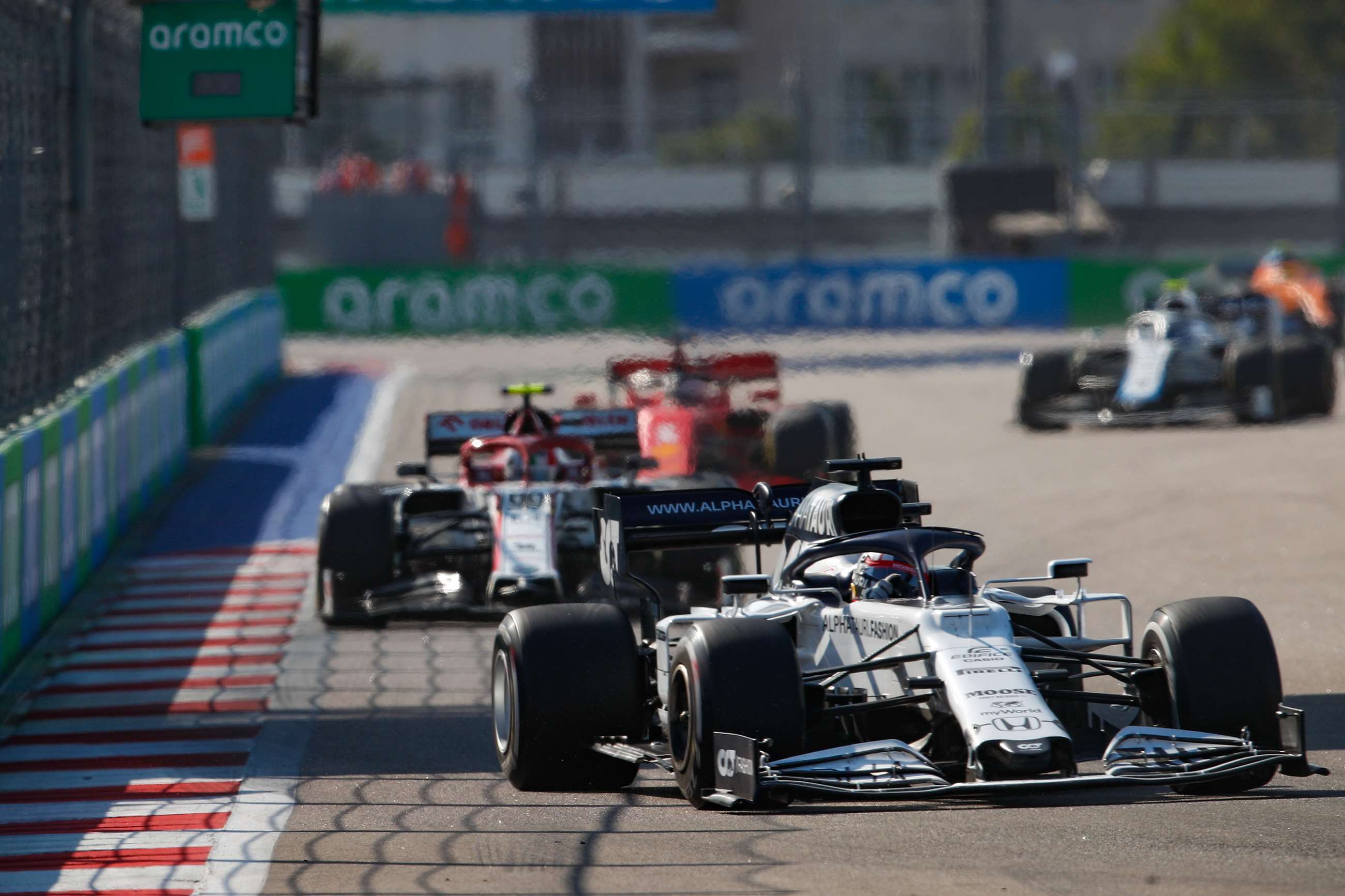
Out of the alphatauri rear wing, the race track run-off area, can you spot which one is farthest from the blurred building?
the alphatauri rear wing

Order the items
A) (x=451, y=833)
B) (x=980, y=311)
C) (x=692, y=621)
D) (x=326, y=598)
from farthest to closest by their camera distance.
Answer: (x=980, y=311) < (x=326, y=598) < (x=692, y=621) < (x=451, y=833)

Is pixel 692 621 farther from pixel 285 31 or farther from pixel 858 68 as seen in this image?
pixel 858 68

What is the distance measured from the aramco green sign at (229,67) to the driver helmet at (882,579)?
5665mm

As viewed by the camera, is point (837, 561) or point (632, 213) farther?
point (632, 213)

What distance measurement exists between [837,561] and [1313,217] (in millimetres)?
32155

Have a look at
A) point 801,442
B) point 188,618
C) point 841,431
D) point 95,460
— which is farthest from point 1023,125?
point 188,618

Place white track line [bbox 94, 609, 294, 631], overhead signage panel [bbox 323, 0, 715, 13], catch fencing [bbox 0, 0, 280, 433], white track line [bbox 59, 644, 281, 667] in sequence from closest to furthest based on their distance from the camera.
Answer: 1. white track line [bbox 59, 644, 281, 667]
2. catch fencing [bbox 0, 0, 280, 433]
3. white track line [bbox 94, 609, 294, 631]
4. overhead signage panel [bbox 323, 0, 715, 13]

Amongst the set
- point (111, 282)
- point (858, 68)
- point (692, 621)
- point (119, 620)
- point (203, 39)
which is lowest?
point (119, 620)

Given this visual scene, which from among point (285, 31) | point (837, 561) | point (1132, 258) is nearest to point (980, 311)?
point (1132, 258)

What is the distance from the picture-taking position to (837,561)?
7.62 meters

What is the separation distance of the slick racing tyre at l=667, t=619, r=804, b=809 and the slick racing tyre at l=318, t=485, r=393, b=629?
4.50 meters

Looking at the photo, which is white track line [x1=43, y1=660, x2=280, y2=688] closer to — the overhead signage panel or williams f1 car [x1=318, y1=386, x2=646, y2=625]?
williams f1 car [x1=318, y1=386, x2=646, y2=625]

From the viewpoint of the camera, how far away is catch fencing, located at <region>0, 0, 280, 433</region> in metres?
10.8

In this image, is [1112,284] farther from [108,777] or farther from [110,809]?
[110,809]
